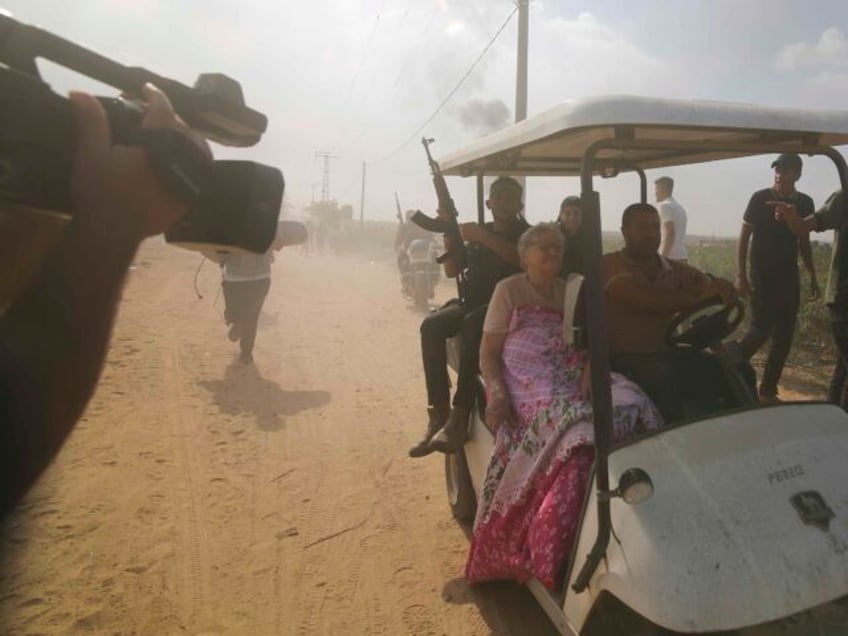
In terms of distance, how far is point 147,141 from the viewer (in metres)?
0.99

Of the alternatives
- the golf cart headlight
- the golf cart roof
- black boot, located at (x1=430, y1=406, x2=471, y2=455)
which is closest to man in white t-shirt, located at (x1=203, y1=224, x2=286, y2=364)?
black boot, located at (x1=430, y1=406, x2=471, y2=455)

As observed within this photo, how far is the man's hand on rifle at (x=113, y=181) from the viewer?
925 mm

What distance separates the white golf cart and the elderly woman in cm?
15

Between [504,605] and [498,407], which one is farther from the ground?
[498,407]

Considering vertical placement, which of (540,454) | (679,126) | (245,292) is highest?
(679,126)

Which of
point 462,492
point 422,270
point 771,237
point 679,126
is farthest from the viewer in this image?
point 422,270

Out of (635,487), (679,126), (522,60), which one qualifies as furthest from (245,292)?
(522,60)

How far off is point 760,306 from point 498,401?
3.61m

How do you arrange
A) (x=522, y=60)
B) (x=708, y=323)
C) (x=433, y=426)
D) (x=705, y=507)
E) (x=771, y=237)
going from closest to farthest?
(x=705, y=507) → (x=708, y=323) → (x=433, y=426) → (x=771, y=237) → (x=522, y=60)

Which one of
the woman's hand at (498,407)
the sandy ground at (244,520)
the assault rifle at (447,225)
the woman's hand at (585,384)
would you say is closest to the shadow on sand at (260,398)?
the sandy ground at (244,520)

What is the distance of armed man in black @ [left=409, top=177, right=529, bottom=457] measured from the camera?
3.80 m

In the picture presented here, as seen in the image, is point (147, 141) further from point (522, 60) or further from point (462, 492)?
point (522, 60)

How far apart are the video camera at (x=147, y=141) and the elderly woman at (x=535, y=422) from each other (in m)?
1.57

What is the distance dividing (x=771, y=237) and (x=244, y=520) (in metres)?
4.79
